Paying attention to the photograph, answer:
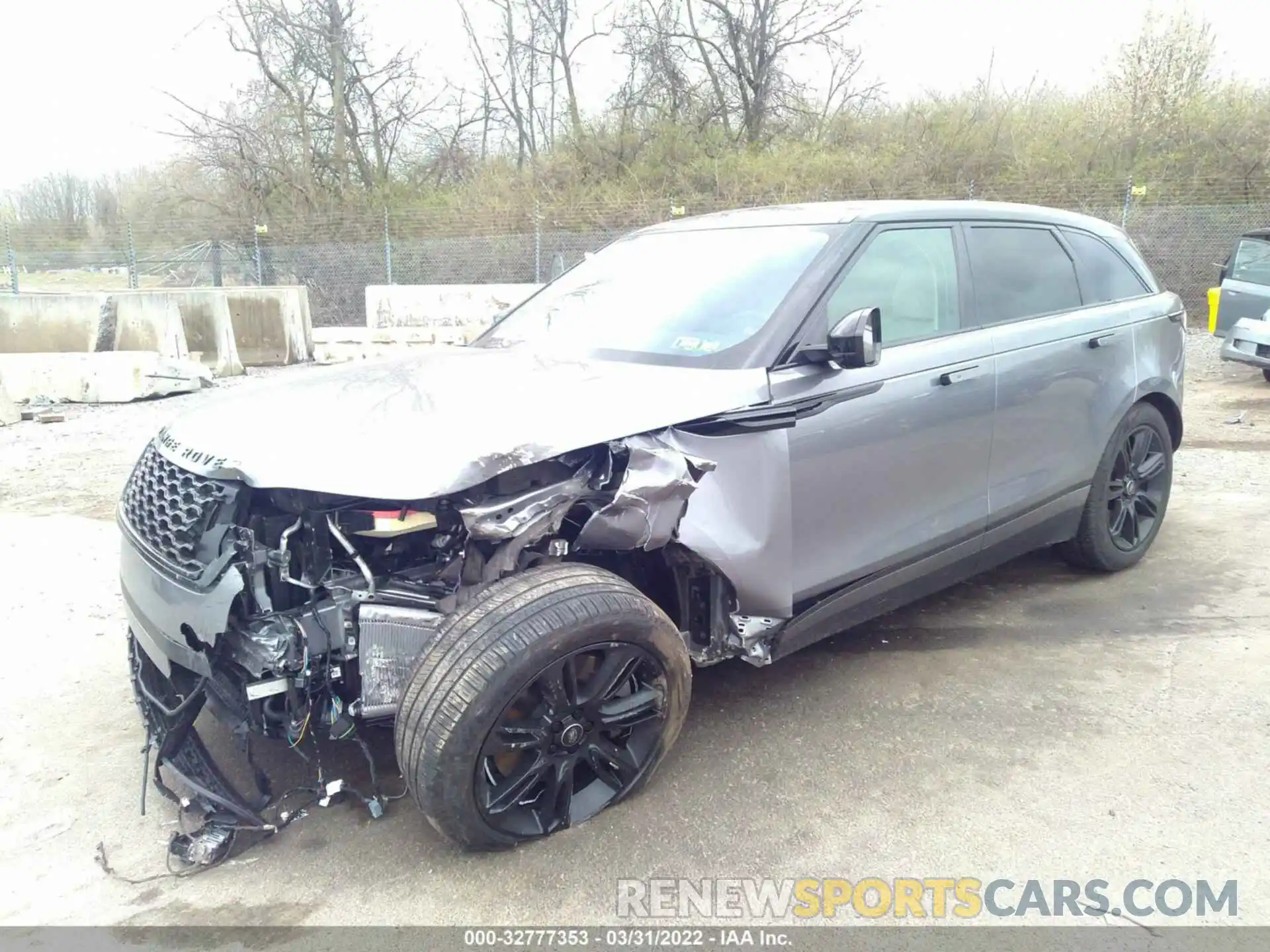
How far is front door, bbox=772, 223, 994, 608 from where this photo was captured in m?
3.04

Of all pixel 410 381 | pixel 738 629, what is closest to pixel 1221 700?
pixel 738 629

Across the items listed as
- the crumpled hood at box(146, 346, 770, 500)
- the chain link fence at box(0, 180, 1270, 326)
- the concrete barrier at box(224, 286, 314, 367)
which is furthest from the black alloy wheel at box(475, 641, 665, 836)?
the chain link fence at box(0, 180, 1270, 326)

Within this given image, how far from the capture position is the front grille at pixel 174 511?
2.61 meters

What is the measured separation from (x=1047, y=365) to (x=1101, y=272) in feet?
3.03

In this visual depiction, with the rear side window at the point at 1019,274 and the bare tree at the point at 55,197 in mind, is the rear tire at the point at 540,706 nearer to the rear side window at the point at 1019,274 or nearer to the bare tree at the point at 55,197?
the rear side window at the point at 1019,274

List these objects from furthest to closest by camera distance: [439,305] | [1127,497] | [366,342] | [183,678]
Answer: [439,305] < [366,342] < [1127,497] < [183,678]

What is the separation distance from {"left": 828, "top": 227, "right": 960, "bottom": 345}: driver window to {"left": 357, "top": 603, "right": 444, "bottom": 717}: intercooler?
1.77m

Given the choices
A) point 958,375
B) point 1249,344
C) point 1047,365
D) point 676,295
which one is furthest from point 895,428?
point 1249,344

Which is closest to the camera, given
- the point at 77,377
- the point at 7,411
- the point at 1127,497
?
the point at 1127,497

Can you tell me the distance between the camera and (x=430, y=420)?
8.69 feet

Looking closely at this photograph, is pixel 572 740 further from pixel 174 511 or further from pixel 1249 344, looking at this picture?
pixel 1249 344

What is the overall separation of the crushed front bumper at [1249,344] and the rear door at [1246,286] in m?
→ 0.33

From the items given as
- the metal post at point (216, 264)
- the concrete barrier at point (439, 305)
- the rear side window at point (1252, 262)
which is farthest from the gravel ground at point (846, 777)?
the metal post at point (216, 264)

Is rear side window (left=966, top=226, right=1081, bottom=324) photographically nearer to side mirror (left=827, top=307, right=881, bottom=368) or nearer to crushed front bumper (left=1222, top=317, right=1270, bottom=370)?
side mirror (left=827, top=307, right=881, bottom=368)
